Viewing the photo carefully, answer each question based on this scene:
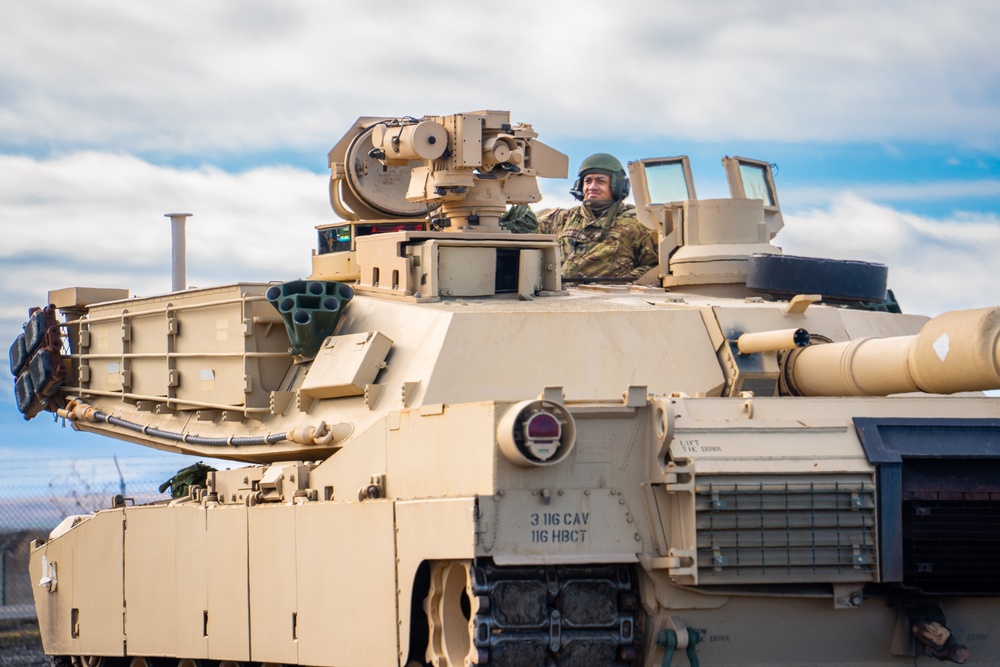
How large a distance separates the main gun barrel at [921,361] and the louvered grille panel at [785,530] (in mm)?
773

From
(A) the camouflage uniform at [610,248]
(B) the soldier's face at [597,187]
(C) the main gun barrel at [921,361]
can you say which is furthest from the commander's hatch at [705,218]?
(C) the main gun barrel at [921,361]

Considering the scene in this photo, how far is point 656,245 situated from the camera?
16.9 m

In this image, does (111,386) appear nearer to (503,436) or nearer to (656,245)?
(656,245)

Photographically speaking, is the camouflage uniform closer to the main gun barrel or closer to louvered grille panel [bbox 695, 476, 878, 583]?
the main gun barrel

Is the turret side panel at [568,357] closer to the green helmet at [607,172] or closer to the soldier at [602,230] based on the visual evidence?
the soldier at [602,230]

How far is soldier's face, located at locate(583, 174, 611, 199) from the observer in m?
18.0

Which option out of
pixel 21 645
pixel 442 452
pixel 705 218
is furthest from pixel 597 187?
pixel 21 645

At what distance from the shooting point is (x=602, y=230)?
686 inches

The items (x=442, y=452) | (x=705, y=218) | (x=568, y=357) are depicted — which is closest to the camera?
(x=442, y=452)

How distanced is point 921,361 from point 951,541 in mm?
1223

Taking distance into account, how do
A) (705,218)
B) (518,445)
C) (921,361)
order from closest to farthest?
(518,445), (921,361), (705,218)

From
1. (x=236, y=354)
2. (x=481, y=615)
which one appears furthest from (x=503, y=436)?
(x=236, y=354)

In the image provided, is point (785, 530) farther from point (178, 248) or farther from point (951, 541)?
point (178, 248)

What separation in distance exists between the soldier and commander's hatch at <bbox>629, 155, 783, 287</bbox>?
59 cm
